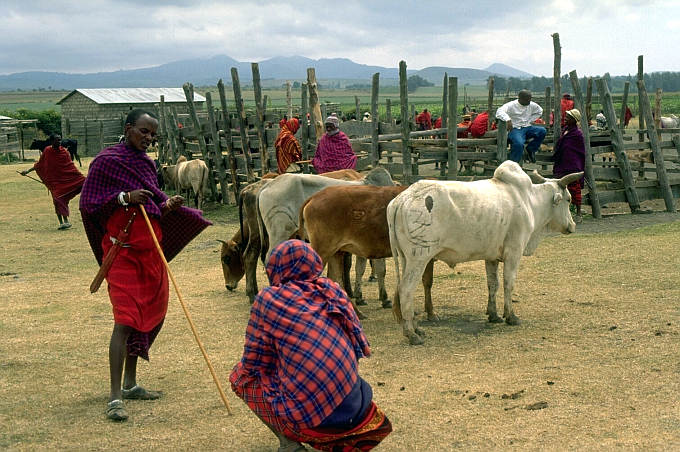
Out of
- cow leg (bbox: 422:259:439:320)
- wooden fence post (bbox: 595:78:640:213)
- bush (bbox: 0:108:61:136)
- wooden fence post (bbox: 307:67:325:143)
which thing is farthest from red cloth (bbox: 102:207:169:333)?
bush (bbox: 0:108:61:136)

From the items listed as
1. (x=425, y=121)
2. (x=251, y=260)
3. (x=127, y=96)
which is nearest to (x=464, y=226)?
(x=251, y=260)

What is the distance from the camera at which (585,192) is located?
1475 centimetres

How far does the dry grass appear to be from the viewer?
4840mm

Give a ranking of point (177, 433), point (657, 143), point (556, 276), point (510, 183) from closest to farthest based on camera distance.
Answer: point (177, 433) → point (510, 183) → point (556, 276) → point (657, 143)

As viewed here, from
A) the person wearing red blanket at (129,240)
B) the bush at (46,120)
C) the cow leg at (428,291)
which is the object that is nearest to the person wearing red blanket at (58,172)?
the cow leg at (428,291)

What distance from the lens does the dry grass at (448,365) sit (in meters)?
4.84

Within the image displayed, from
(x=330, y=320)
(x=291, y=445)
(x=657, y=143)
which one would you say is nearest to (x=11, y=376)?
(x=291, y=445)

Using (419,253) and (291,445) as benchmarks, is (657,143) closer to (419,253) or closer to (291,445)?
(419,253)

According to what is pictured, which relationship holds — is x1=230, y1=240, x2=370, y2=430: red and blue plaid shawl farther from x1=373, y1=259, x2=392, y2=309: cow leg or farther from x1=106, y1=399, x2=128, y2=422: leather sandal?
x1=373, y1=259, x2=392, y2=309: cow leg

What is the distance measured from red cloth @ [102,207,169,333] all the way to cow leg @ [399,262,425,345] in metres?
2.22

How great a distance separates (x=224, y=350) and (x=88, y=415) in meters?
1.68

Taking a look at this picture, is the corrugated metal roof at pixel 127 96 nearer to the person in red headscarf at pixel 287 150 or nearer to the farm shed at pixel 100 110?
the farm shed at pixel 100 110

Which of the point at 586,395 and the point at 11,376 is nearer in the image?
the point at 586,395

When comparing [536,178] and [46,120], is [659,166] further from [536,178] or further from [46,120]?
[46,120]
